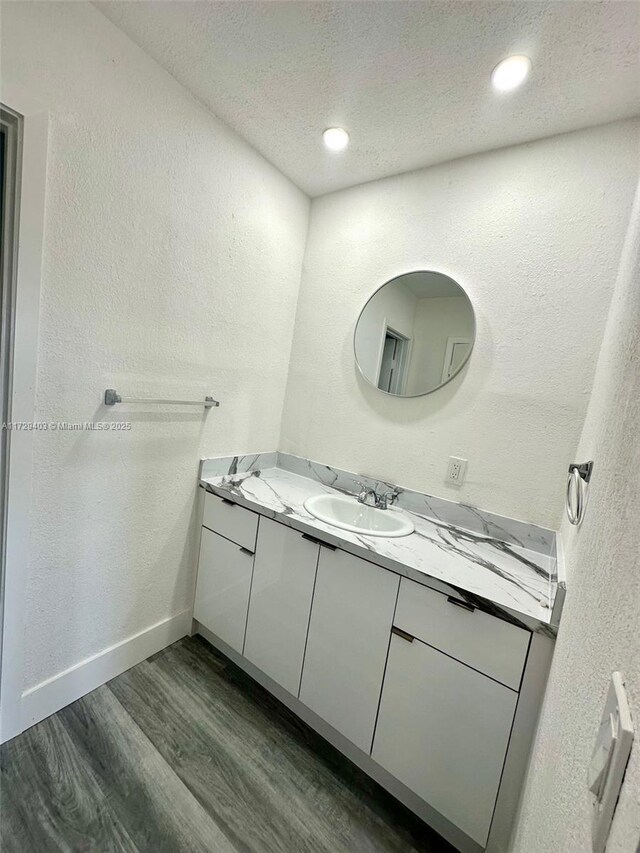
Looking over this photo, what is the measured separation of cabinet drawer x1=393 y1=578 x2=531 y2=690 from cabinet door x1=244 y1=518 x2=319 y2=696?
15.1 inches

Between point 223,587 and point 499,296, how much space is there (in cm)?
179

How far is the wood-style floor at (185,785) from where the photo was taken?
1.06 m

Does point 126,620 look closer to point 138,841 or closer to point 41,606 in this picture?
point 41,606

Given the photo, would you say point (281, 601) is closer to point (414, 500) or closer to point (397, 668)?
point (397, 668)

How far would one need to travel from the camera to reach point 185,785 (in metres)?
1.19

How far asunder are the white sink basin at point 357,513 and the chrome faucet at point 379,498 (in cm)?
2

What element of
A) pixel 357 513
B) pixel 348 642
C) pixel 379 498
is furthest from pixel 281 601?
pixel 379 498

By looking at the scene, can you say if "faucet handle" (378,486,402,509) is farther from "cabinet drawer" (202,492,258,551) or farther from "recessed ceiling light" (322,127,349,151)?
"recessed ceiling light" (322,127,349,151)

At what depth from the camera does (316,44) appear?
114 centimetres

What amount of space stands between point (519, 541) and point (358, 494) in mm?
722

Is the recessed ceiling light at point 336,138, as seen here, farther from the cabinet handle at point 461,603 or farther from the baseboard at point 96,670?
the baseboard at point 96,670

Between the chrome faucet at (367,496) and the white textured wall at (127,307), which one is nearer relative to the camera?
the white textured wall at (127,307)

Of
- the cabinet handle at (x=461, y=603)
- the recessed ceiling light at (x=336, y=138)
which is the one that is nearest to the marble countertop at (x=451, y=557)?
the cabinet handle at (x=461, y=603)

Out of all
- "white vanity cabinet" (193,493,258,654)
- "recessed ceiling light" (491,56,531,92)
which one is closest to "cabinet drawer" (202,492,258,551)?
"white vanity cabinet" (193,493,258,654)
